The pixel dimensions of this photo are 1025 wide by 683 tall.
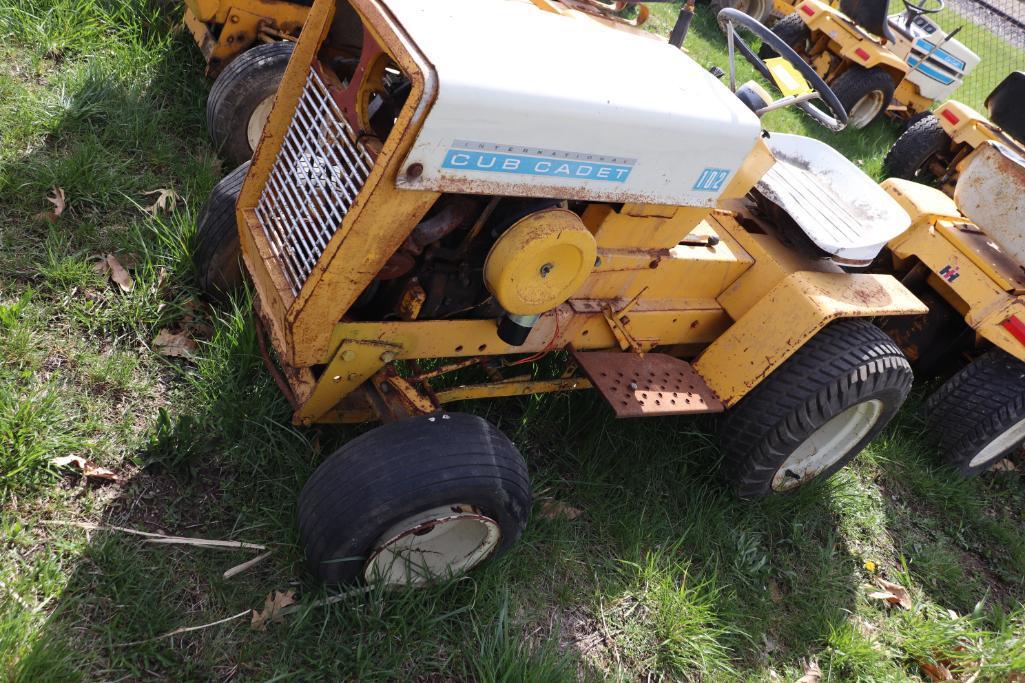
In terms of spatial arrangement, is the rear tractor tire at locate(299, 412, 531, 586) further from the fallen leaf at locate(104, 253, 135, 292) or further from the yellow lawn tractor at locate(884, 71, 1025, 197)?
the yellow lawn tractor at locate(884, 71, 1025, 197)

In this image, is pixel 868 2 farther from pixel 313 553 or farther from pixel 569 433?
pixel 313 553

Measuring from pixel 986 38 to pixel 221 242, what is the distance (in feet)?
42.1

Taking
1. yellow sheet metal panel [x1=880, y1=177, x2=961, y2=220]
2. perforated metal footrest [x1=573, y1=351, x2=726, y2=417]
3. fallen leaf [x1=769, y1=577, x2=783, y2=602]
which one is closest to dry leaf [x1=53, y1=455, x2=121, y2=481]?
perforated metal footrest [x1=573, y1=351, x2=726, y2=417]

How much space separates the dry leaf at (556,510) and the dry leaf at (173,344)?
1378mm

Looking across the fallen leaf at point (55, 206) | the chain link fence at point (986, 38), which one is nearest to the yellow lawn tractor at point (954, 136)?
the chain link fence at point (986, 38)

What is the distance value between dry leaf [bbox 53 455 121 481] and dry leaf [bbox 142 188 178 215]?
123 centimetres

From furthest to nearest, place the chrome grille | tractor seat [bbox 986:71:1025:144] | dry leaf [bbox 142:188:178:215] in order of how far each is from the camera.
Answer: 1. tractor seat [bbox 986:71:1025:144]
2. dry leaf [bbox 142:188:178:215]
3. the chrome grille

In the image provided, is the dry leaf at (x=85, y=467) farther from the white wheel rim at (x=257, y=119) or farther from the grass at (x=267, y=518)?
the white wheel rim at (x=257, y=119)

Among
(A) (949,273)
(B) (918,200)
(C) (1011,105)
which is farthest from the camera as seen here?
(C) (1011,105)

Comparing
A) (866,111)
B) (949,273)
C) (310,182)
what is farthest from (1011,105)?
(310,182)

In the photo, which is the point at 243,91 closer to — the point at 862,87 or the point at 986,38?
the point at 862,87

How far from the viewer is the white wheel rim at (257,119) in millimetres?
3695

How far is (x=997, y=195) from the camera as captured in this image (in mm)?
3719

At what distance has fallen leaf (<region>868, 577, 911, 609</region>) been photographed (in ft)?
10.5
